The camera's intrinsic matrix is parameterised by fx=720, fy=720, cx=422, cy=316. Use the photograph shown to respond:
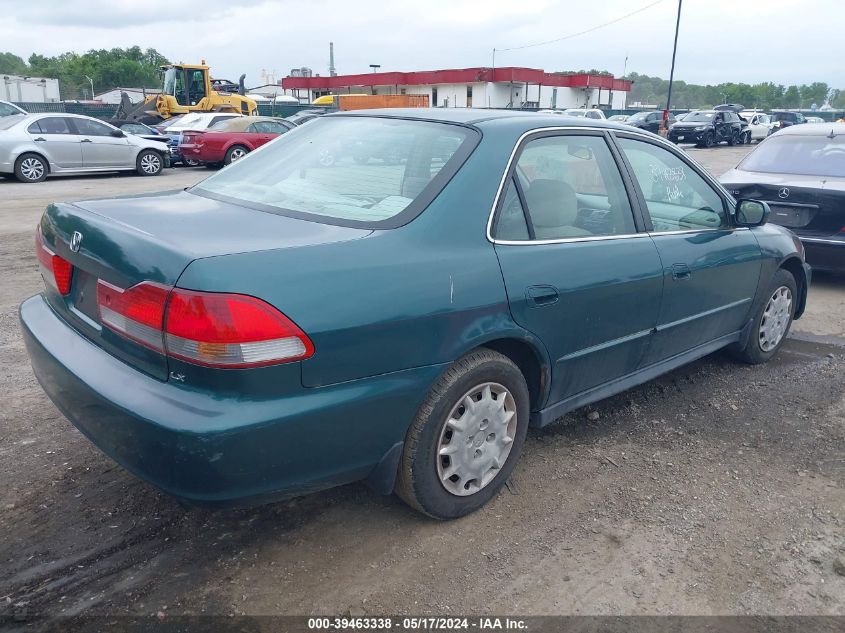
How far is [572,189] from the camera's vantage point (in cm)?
341

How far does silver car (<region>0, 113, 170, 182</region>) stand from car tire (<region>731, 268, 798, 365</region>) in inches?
582

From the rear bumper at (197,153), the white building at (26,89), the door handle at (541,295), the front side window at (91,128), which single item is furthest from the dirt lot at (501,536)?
the white building at (26,89)

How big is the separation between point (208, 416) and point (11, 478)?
1.64m

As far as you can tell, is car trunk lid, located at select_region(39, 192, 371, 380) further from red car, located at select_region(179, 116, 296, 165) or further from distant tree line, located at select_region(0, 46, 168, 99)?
distant tree line, located at select_region(0, 46, 168, 99)

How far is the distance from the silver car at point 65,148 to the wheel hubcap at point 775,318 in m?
14.8

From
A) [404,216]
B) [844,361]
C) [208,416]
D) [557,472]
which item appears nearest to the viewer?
[208,416]

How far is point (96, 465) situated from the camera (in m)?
3.38

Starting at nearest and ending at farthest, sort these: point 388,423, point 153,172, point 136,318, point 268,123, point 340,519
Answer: point 136,318 → point 388,423 → point 340,519 → point 153,172 → point 268,123

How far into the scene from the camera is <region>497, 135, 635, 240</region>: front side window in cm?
318

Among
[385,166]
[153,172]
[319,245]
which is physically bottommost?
[153,172]

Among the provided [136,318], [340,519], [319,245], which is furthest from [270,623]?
[319,245]

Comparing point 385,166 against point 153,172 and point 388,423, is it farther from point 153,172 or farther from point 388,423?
point 153,172

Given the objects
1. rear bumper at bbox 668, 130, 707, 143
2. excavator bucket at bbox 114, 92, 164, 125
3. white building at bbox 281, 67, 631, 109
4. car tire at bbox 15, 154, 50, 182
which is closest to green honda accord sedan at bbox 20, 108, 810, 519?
car tire at bbox 15, 154, 50, 182

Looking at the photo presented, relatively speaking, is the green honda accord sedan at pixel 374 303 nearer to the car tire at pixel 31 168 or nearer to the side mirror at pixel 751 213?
the side mirror at pixel 751 213
